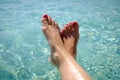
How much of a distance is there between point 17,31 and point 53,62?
3.63m

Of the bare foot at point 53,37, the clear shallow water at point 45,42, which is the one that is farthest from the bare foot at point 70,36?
the clear shallow water at point 45,42

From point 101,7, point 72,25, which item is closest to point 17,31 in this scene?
point 72,25

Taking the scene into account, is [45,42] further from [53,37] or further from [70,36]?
[53,37]

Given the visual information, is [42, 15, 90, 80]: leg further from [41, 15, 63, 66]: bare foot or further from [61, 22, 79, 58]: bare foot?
[61, 22, 79, 58]: bare foot

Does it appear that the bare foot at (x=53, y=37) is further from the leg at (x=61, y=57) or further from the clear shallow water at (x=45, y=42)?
the clear shallow water at (x=45, y=42)

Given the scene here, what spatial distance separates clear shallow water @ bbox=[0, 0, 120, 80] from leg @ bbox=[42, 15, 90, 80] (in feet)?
3.63

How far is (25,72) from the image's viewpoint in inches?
182

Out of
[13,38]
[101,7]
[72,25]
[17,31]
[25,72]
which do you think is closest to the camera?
[72,25]

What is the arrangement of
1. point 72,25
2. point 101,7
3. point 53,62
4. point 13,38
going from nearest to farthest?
point 53,62 < point 72,25 < point 13,38 < point 101,7

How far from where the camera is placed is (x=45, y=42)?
6.02m

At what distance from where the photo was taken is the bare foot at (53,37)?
136 inches

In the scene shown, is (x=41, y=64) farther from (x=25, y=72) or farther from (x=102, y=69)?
(x=102, y=69)

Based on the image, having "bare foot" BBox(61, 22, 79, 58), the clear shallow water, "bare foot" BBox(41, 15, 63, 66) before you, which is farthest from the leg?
the clear shallow water

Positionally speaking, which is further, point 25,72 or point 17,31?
point 17,31
